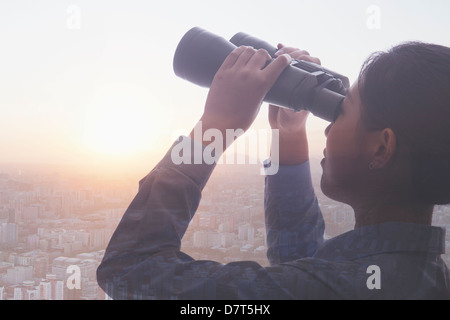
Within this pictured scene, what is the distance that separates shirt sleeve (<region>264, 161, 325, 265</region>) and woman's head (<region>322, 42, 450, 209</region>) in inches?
6.8

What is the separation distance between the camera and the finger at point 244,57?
1.69 ft

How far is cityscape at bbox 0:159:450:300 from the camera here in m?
0.87

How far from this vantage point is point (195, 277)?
482mm

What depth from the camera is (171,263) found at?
47 cm

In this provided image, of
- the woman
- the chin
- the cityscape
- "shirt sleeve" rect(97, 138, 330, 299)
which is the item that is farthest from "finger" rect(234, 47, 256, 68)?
the cityscape

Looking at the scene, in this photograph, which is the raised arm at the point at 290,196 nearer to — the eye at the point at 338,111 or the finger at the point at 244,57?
the eye at the point at 338,111

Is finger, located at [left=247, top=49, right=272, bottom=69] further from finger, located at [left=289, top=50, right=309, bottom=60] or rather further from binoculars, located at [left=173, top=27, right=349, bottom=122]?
finger, located at [left=289, top=50, right=309, bottom=60]

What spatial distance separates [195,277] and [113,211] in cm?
56

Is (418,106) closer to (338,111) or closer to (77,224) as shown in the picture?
(338,111)

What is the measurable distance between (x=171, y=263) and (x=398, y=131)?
13.0 inches

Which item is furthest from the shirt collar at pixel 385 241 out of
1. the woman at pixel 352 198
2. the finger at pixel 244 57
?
the finger at pixel 244 57

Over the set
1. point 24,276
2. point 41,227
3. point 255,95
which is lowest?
point 24,276
